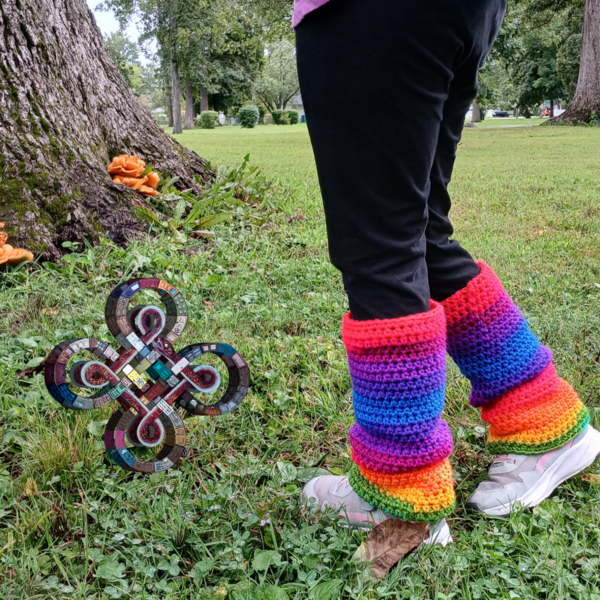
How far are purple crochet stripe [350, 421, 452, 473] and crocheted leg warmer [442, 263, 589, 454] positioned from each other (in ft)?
0.77

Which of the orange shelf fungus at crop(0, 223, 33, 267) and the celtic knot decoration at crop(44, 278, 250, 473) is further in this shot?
the orange shelf fungus at crop(0, 223, 33, 267)

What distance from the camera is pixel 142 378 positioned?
4.43 ft

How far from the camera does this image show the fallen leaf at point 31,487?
1.29 m

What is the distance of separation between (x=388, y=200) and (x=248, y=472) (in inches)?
31.0

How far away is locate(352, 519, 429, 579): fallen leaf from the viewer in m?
1.09

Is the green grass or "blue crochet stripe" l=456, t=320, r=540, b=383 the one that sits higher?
"blue crochet stripe" l=456, t=320, r=540, b=383

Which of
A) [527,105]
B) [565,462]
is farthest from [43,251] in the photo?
[527,105]

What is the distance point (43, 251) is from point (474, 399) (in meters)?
2.08

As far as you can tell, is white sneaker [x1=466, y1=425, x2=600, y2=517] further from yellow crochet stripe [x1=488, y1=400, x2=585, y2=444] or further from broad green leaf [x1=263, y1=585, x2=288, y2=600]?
broad green leaf [x1=263, y1=585, x2=288, y2=600]

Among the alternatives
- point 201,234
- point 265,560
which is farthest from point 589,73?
point 265,560

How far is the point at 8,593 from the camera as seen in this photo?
3.36 feet

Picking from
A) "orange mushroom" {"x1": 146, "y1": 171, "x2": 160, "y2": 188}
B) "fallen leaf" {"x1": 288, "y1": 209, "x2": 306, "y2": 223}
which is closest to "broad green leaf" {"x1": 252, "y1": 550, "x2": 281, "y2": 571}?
Result: "orange mushroom" {"x1": 146, "y1": 171, "x2": 160, "y2": 188}

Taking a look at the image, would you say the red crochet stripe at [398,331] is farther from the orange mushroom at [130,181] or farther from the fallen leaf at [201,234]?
the orange mushroom at [130,181]

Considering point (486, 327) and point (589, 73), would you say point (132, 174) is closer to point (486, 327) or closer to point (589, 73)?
point (486, 327)
